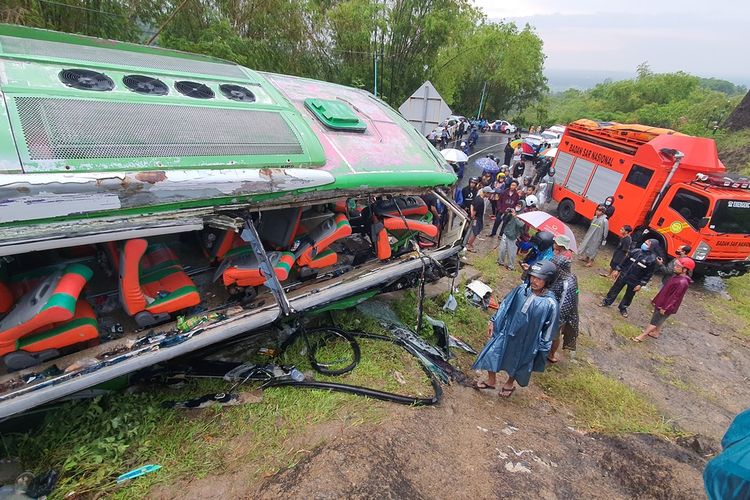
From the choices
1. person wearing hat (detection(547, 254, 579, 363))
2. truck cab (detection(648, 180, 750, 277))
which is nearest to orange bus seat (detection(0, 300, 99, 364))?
person wearing hat (detection(547, 254, 579, 363))

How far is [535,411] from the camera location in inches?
159

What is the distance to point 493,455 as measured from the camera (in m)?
3.11

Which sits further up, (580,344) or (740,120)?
(740,120)

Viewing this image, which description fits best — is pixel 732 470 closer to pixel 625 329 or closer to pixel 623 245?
pixel 625 329

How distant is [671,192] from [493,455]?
314 inches

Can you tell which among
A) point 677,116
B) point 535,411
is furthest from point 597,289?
point 677,116

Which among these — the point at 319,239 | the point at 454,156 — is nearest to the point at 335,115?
the point at 319,239

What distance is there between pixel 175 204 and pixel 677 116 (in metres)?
39.8

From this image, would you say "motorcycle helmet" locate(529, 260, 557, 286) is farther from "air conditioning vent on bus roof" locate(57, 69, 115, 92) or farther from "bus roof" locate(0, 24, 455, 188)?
"air conditioning vent on bus roof" locate(57, 69, 115, 92)

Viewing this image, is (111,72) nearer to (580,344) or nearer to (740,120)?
(580,344)

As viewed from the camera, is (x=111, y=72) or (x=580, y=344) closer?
(x=111, y=72)

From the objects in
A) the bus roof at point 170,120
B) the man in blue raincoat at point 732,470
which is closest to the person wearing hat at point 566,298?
the bus roof at point 170,120

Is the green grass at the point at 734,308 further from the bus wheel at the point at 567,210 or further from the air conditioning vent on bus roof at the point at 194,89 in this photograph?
the air conditioning vent on bus roof at the point at 194,89

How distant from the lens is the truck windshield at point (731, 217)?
24.5 ft
